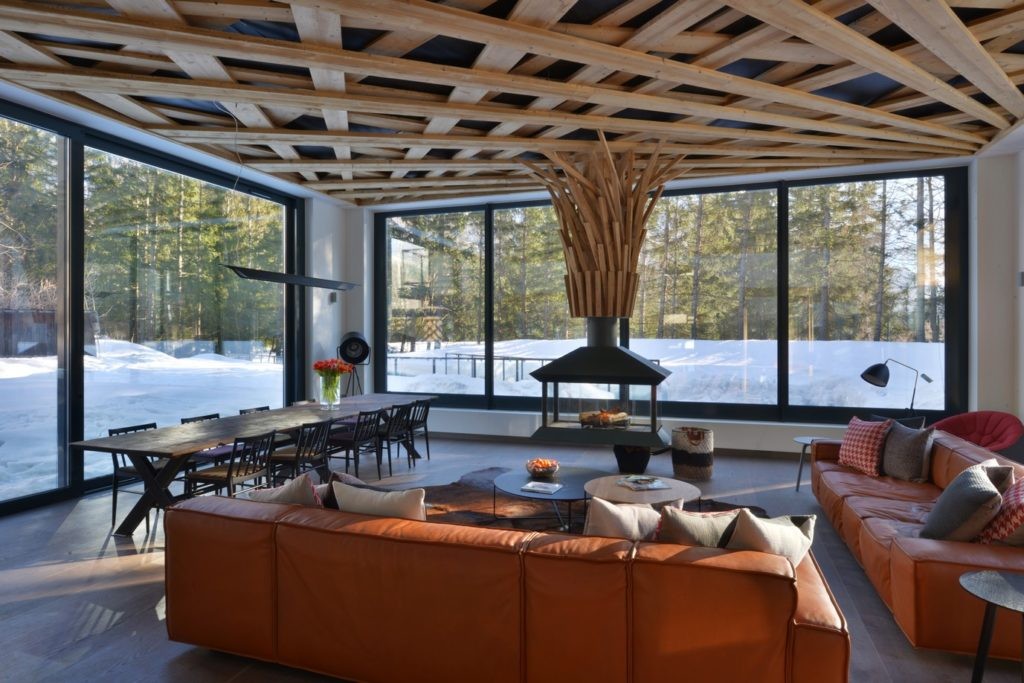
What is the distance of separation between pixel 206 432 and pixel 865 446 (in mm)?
5181

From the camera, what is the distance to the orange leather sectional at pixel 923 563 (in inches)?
108

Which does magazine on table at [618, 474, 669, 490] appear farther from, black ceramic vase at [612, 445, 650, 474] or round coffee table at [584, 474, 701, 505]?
black ceramic vase at [612, 445, 650, 474]

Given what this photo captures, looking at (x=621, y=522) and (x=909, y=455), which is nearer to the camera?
(x=621, y=522)

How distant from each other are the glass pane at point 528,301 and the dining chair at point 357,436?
2.60 meters

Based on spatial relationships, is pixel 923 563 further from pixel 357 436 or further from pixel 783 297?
pixel 783 297

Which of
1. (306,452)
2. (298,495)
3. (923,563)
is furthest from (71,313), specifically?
(923,563)

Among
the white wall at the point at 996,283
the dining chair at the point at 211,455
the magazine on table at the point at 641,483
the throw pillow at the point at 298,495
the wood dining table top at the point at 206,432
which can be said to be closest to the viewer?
the throw pillow at the point at 298,495

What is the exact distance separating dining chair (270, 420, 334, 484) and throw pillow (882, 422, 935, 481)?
4567 millimetres

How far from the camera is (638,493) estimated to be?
13.6ft

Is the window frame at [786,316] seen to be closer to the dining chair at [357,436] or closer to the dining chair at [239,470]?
the dining chair at [357,436]

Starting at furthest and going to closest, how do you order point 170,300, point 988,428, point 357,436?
point 170,300, point 357,436, point 988,428

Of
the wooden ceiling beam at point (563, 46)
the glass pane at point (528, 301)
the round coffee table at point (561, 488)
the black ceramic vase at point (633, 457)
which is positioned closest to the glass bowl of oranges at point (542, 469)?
the round coffee table at point (561, 488)

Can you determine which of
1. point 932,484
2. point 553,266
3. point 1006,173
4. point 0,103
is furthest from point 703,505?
point 0,103

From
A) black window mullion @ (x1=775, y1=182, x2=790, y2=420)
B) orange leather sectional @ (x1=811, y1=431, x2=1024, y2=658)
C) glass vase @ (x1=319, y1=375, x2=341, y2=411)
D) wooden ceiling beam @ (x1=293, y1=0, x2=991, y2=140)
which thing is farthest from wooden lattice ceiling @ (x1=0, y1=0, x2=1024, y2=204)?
orange leather sectional @ (x1=811, y1=431, x2=1024, y2=658)
